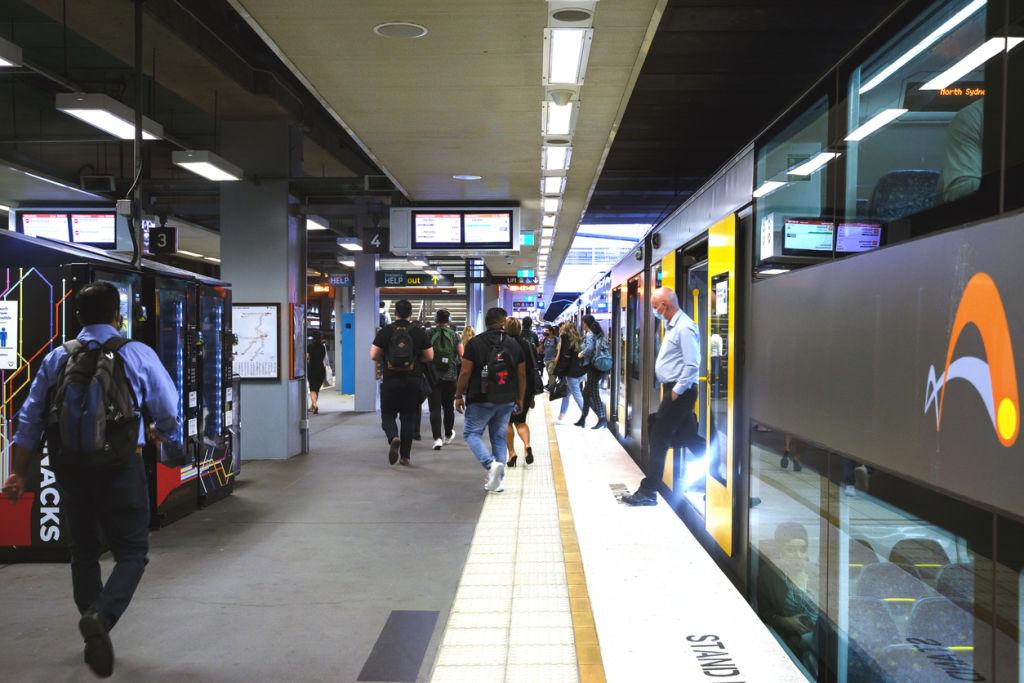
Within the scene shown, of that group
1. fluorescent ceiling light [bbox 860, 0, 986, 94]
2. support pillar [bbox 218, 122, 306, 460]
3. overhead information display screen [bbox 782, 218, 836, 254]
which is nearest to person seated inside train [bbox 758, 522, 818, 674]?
overhead information display screen [bbox 782, 218, 836, 254]

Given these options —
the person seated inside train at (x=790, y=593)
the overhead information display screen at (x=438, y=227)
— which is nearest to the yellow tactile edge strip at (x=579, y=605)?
the person seated inside train at (x=790, y=593)

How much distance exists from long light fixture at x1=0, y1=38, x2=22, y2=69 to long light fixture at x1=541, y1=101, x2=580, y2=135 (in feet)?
12.2

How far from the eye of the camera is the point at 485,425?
746 cm

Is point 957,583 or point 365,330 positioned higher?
point 365,330

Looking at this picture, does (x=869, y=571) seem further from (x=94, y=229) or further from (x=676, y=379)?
(x=94, y=229)

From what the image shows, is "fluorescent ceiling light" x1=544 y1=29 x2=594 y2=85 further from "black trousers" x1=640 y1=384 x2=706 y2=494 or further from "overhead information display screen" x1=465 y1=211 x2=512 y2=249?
"overhead information display screen" x1=465 y1=211 x2=512 y2=249

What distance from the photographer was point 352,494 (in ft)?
23.9

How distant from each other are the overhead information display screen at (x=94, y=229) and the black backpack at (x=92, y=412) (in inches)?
268

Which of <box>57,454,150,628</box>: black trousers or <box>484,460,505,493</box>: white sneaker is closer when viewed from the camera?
<box>57,454,150,628</box>: black trousers

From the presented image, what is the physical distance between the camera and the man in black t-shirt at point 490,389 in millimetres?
7344

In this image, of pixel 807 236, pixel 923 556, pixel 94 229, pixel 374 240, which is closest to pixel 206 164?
pixel 94 229

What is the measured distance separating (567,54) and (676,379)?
2.44m

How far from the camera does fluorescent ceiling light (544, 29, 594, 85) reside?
15.8 ft

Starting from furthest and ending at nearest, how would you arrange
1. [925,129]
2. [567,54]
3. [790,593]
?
[567,54], [790,593], [925,129]
